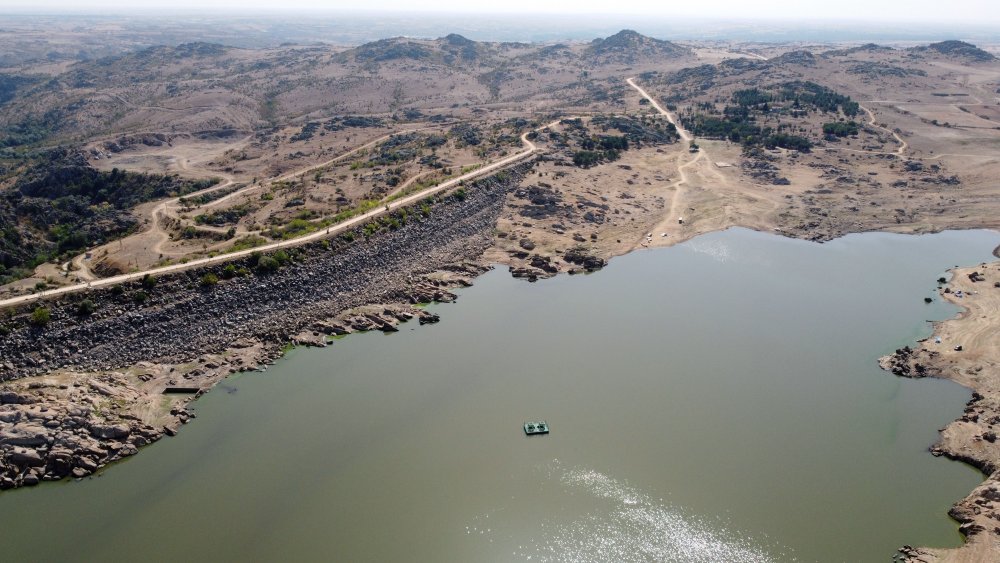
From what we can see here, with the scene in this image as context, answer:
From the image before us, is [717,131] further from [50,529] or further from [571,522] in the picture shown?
[50,529]

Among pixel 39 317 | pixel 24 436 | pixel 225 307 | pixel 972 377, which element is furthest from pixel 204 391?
pixel 972 377

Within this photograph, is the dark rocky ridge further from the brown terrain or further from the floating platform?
the floating platform

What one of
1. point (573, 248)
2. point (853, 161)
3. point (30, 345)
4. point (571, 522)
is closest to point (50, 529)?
point (30, 345)

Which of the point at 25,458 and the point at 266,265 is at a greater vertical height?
the point at 266,265

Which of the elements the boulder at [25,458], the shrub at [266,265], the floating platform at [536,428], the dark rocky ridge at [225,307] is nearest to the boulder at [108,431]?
the boulder at [25,458]

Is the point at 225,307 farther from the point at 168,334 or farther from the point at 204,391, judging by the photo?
the point at 204,391

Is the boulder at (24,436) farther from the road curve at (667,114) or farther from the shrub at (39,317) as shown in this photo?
the road curve at (667,114)
